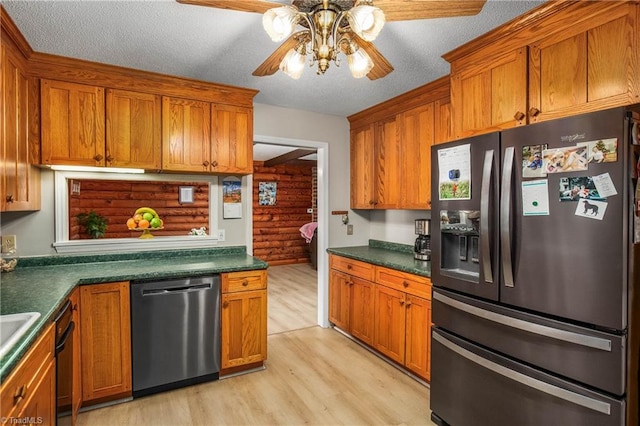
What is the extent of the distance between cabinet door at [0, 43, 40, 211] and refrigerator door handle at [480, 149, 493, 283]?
2.54 metres

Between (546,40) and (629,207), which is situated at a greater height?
(546,40)

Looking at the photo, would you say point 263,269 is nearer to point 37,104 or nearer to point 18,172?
point 18,172

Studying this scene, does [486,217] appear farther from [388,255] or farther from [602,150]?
[388,255]

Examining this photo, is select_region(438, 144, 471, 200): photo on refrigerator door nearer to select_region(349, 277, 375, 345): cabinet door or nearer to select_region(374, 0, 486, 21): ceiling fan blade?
select_region(374, 0, 486, 21): ceiling fan blade

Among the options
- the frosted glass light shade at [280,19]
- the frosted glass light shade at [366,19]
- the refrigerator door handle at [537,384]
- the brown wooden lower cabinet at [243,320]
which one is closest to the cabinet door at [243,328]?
the brown wooden lower cabinet at [243,320]

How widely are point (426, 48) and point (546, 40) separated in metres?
0.66

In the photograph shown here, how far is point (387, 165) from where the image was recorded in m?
3.45

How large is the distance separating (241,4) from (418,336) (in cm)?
240

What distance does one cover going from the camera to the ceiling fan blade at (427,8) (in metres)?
1.38

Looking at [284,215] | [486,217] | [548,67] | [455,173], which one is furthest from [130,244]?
[284,215]

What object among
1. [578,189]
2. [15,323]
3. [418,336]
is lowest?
[418,336]

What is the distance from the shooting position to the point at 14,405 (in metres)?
1.15

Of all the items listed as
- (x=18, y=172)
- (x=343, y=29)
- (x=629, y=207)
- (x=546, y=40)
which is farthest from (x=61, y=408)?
(x=546, y=40)

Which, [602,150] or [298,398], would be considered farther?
[298,398]
